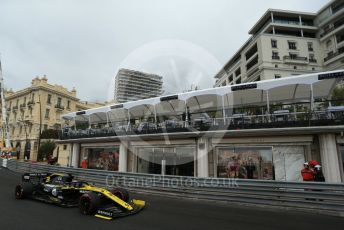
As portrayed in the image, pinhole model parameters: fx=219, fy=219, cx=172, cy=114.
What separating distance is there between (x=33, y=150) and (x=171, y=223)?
47.5 metres

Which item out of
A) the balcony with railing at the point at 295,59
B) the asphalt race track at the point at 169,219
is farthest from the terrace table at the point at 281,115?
the balcony with railing at the point at 295,59

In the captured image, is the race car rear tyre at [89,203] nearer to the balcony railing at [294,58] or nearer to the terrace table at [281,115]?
the terrace table at [281,115]

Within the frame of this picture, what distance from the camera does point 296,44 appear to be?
46.8 metres

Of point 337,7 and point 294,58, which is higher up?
point 337,7

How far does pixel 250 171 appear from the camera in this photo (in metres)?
13.1

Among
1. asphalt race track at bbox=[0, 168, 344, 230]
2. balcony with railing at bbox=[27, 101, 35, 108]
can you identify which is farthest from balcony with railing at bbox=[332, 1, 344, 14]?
balcony with railing at bbox=[27, 101, 35, 108]

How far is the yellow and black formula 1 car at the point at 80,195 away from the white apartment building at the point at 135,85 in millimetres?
97076

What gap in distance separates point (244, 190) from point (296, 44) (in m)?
49.0

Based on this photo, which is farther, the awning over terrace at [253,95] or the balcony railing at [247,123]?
the awning over terrace at [253,95]

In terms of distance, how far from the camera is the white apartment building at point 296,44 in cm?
4362

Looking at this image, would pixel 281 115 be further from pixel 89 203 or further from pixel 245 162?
pixel 89 203

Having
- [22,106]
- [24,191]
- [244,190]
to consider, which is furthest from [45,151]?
[244,190]

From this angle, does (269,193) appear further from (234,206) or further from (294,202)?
(234,206)

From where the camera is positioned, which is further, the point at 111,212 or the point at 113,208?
the point at 113,208
